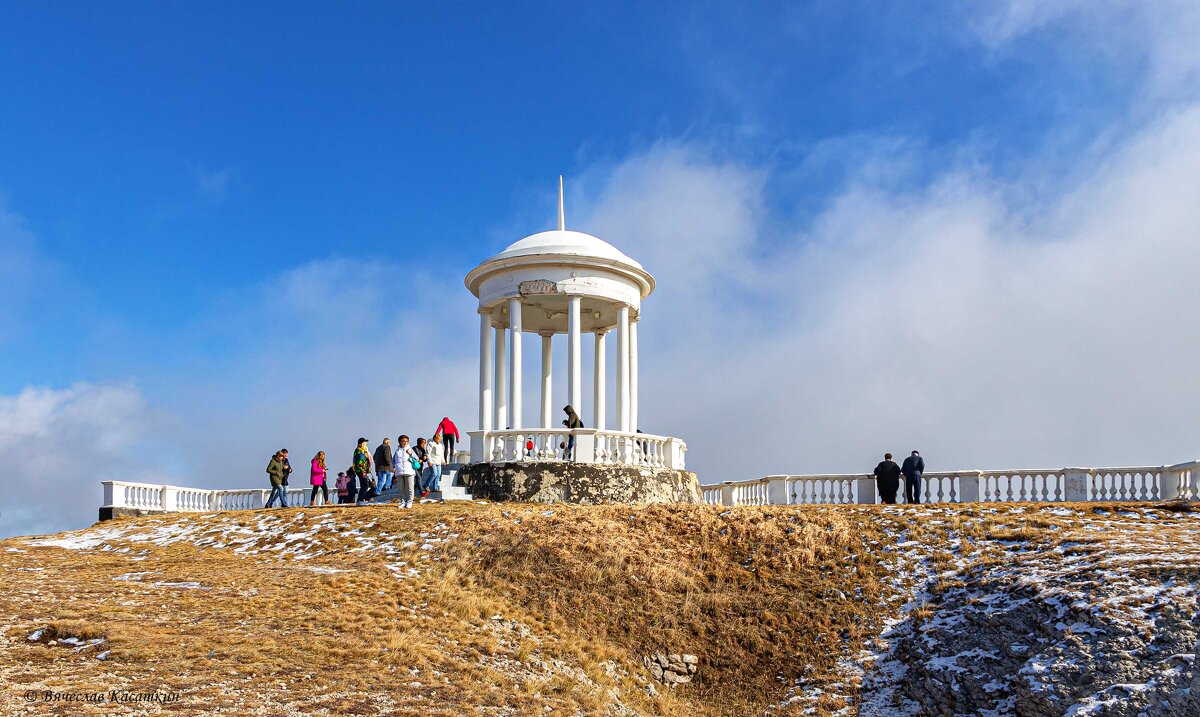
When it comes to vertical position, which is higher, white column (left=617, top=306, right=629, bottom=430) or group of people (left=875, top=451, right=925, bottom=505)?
white column (left=617, top=306, right=629, bottom=430)

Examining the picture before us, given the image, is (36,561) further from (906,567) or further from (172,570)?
(906,567)

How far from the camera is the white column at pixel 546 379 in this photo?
36.6m

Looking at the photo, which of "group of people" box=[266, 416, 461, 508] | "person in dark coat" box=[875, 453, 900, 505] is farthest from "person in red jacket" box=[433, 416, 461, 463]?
"person in dark coat" box=[875, 453, 900, 505]

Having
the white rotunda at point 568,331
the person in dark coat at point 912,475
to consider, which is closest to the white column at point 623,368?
the white rotunda at point 568,331

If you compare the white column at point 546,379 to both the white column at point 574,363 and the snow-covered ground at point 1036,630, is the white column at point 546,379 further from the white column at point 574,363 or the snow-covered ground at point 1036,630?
the snow-covered ground at point 1036,630

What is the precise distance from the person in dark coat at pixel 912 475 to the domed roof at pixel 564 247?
10.6 meters

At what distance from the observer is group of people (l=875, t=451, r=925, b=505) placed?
27609 millimetres

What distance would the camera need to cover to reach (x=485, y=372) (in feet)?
111

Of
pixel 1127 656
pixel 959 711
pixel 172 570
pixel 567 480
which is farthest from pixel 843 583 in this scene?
pixel 172 570

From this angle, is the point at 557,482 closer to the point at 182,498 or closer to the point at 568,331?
the point at 568,331

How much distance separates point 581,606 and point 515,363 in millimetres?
13428

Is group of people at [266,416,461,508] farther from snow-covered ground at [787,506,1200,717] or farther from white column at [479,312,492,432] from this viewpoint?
snow-covered ground at [787,506,1200,717]

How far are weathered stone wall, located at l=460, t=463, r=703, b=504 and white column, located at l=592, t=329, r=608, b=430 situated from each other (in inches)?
169

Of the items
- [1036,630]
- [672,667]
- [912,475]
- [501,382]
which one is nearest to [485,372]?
[501,382]
